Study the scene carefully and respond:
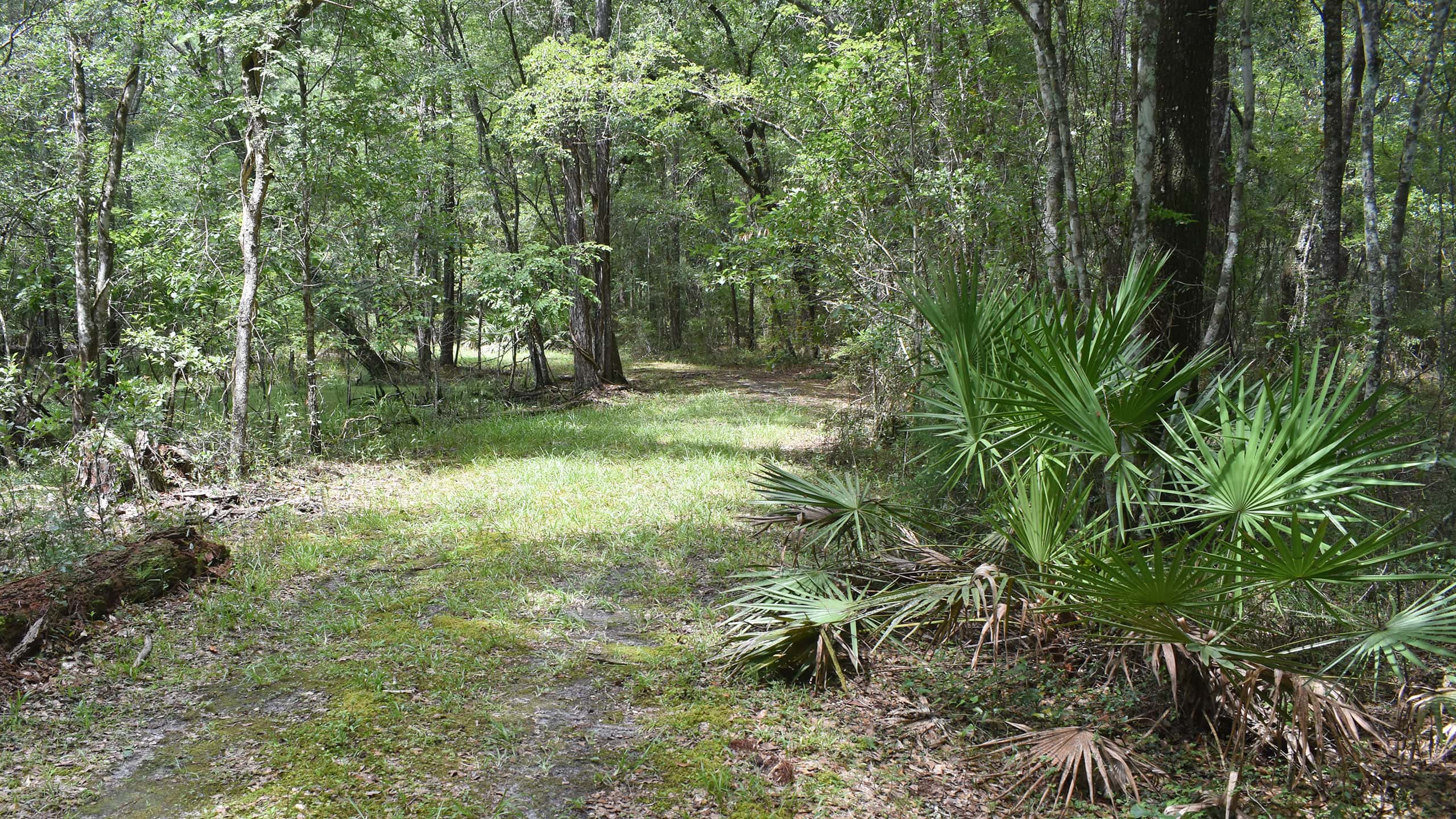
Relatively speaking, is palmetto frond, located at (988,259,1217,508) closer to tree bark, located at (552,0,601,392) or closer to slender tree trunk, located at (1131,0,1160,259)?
slender tree trunk, located at (1131,0,1160,259)

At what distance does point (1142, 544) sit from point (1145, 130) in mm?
3095

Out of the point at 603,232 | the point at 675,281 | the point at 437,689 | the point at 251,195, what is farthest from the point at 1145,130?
the point at 675,281

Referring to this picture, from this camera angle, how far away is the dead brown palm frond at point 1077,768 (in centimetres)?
298

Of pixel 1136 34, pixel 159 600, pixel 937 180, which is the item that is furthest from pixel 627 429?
pixel 1136 34

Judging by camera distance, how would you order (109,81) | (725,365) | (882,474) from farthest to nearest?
(725,365)
(109,81)
(882,474)

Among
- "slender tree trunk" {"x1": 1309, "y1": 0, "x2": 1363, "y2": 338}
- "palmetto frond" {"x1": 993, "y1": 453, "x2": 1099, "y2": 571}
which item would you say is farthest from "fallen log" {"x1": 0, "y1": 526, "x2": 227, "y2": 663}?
"slender tree trunk" {"x1": 1309, "y1": 0, "x2": 1363, "y2": 338}

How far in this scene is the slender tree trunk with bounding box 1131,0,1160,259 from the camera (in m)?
4.96

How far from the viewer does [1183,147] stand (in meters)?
4.96

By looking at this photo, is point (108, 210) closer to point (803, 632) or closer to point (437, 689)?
point (437, 689)

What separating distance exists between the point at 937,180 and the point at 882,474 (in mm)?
2919

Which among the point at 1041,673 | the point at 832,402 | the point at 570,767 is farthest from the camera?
the point at 832,402

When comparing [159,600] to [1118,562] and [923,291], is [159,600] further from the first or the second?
[1118,562]

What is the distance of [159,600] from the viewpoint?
494 cm

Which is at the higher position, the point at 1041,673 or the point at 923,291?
the point at 923,291
